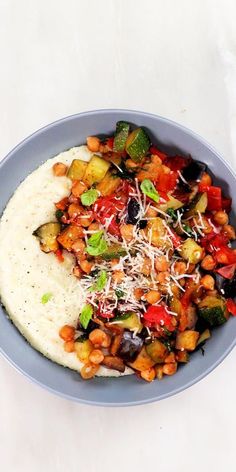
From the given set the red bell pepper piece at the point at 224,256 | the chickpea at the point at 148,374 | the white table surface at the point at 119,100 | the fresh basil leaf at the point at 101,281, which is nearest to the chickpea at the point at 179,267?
the red bell pepper piece at the point at 224,256

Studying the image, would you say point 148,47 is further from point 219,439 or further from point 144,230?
point 219,439

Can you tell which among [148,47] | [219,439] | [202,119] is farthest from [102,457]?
[148,47]

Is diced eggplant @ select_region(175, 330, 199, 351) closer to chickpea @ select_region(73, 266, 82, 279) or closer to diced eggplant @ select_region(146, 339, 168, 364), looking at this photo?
diced eggplant @ select_region(146, 339, 168, 364)

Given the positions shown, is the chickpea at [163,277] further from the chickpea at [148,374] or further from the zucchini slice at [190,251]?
the chickpea at [148,374]

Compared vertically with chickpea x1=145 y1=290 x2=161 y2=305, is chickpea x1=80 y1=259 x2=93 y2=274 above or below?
below

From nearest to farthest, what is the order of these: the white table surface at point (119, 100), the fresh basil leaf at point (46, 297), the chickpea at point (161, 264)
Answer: the chickpea at point (161, 264), the fresh basil leaf at point (46, 297), the white table surface at point (119, 100)

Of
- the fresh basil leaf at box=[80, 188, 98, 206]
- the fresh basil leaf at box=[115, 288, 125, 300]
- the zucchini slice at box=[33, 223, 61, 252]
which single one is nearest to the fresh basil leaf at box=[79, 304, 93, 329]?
the fresh basil leaf at box=[115, 288, 125, 300]
